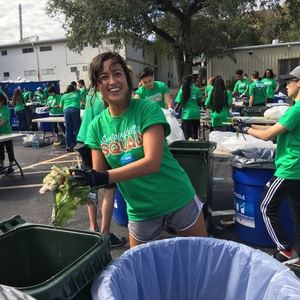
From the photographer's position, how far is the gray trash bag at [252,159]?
10.3 ft

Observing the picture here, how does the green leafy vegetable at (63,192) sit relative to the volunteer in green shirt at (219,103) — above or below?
below

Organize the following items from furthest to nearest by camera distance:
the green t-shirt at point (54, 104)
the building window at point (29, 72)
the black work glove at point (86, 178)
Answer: the building window at point (29, 72) → the green t-shirt at point (54, 104) → the black work glove at point (86, 178)

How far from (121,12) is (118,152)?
51.9 ft

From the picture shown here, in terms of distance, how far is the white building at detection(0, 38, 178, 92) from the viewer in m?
33.5

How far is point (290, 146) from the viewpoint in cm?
270

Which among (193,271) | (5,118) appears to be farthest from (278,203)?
(5,118)

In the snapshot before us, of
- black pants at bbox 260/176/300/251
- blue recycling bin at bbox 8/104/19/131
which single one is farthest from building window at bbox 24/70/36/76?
black pants at bbox 260/176/300/251

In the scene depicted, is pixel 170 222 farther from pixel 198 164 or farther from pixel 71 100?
pixel 71 100

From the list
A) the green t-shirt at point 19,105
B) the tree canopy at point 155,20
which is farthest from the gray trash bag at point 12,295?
the tree canopy at point 155,20

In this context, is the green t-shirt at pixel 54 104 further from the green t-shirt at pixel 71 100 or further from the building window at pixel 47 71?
the building window at pixel 47 71

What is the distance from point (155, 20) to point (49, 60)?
64.4ft

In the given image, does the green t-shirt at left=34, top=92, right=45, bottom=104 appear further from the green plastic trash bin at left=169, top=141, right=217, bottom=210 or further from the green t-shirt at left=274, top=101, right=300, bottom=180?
the green t-shirt at left=274, top=101, right=300, bottom=180

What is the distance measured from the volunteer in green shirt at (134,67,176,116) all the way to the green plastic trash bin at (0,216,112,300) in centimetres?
371

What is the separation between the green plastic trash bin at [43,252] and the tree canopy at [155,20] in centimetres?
1598
